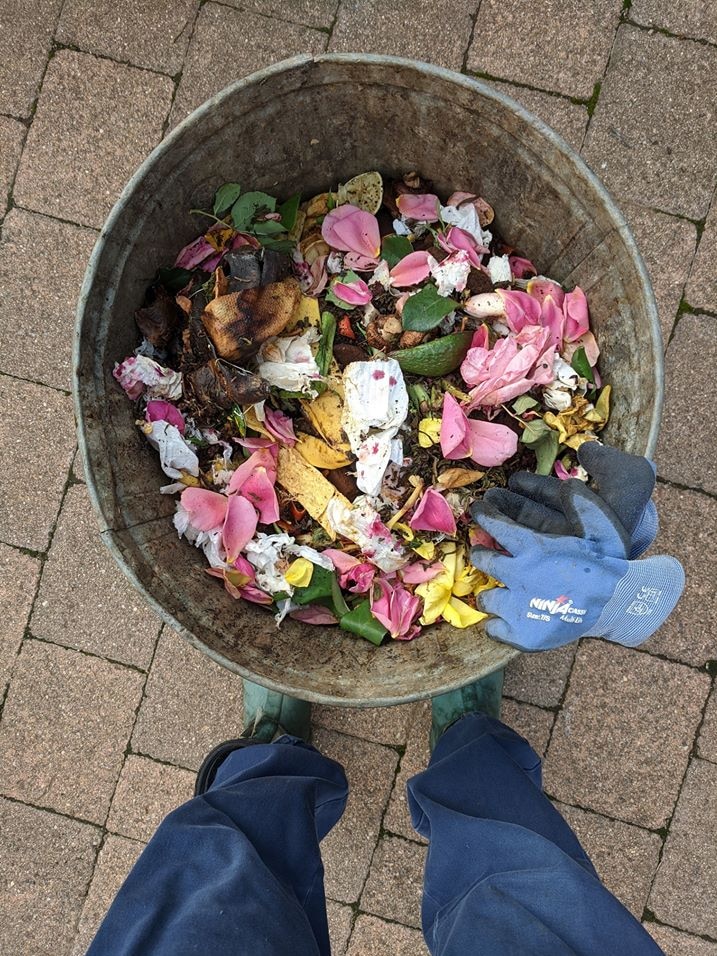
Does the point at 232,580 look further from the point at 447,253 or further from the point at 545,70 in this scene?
the point at 545,70

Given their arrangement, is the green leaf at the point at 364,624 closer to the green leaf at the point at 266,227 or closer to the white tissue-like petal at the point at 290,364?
the white tissue-like petal at the point at 290,364

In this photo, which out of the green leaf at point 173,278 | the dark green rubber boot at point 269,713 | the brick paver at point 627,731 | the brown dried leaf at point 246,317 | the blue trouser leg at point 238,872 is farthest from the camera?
the brick paver at point 627,731

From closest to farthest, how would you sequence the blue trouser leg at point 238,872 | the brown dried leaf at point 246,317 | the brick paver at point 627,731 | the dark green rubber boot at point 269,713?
the blue trouser leg at point 238,872, the brown dried leaf at point 246,317, the dark green rubber boot at point 269,713, the brick paver at point 627,731

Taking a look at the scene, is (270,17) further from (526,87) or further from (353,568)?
(353,568)

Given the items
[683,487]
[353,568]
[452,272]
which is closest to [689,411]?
[683,487]

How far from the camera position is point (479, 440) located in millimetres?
1438

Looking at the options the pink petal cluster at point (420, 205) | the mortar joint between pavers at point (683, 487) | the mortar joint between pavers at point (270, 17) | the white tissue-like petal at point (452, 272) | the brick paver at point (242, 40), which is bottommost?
the mortar joint between pavers at point (683, 487)

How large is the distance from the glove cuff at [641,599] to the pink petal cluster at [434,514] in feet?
1.11

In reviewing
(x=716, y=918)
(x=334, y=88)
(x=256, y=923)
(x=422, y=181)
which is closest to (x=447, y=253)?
(x=422, y=181)

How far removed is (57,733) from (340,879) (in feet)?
2.84

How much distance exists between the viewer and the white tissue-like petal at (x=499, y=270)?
4.93ft

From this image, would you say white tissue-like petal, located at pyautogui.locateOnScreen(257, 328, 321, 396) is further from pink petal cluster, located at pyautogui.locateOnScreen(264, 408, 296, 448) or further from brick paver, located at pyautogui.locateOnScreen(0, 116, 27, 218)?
brick paver, located at pyautogui.locateOnScreen(0, 116, 27, 218)

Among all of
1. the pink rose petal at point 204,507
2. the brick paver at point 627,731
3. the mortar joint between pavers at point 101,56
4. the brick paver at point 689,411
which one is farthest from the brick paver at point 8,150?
the brick paver at point 627,731

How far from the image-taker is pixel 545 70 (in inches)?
71.8
